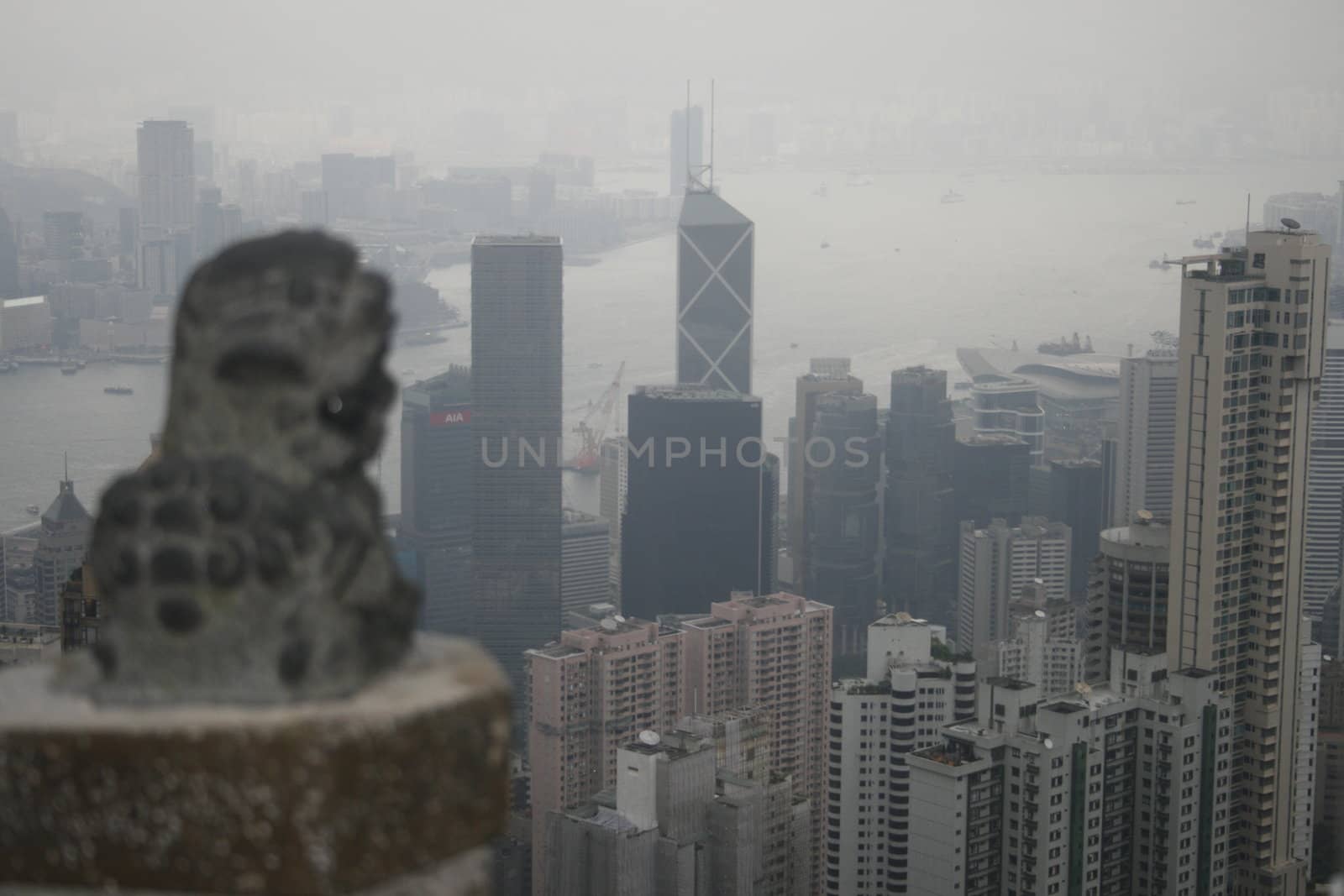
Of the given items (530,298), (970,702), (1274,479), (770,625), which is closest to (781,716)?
(770,625)

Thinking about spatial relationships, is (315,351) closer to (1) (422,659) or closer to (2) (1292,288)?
(1) (422,659)

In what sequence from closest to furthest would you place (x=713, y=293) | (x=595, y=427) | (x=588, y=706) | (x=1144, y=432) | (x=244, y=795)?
1. (x=244, y=795)
2. (x=588, y=706)
3. (x=1144, y=432)
4. (x=595, y=427)
5. (x=713, y=293)

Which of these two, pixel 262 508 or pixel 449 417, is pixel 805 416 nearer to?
pixel 449 417

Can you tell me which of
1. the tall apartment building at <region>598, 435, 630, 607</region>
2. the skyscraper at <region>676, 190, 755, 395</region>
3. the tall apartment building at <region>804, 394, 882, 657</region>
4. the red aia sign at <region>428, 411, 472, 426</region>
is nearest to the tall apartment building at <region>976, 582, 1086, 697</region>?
the tall apartment building at <region>804, 394, 882, 657</region>

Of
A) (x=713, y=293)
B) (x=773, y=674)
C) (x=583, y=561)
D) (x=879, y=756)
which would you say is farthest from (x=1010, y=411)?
(x=879, y=756)

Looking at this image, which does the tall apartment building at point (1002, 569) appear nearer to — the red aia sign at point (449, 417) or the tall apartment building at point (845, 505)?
the tall apartment building at point (845, 505)

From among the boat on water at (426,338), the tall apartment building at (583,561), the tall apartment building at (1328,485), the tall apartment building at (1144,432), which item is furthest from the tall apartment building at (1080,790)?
the boat on water at (426,338)

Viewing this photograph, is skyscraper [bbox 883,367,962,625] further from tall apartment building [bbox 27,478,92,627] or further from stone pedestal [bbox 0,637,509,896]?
stone pedestal [bbox 0,637,509,896]
